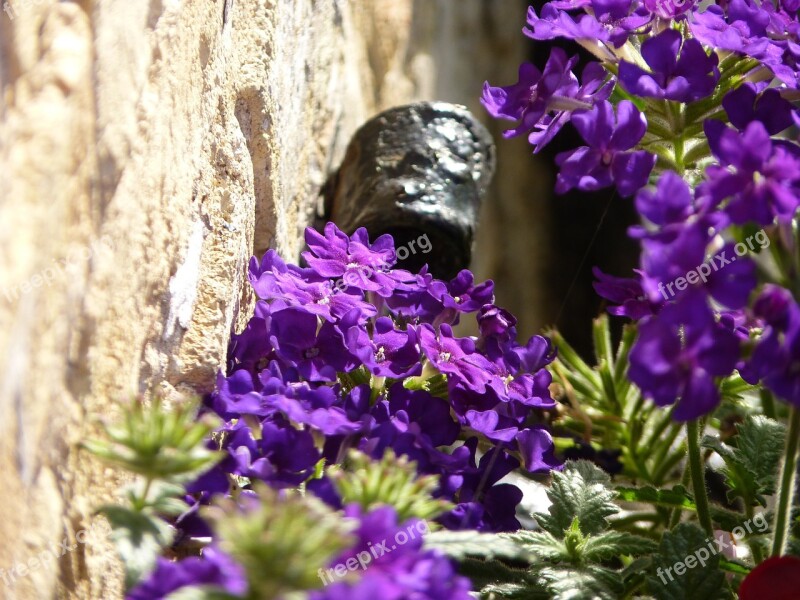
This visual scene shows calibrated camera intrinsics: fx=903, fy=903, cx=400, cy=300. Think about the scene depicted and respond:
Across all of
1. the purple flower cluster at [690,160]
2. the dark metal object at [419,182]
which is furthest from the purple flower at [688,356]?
the dark metal object at [419,182]

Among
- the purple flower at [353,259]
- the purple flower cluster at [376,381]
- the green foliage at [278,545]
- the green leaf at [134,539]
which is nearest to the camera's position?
the green foliage at [278,545]

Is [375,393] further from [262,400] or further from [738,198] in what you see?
[738,198]

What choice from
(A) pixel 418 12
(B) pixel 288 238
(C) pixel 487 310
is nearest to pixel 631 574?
(C) pixel 487 310

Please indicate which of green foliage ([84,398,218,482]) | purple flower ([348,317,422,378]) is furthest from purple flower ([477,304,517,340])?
green foliage ([84,398,218,482])

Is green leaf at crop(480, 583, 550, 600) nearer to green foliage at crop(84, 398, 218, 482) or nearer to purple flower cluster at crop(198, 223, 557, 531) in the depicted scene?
purple flower cluster at crop(198, 223, 557, 531)

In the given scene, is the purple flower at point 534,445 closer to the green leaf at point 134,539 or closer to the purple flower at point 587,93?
the purple flower at point 587,93
